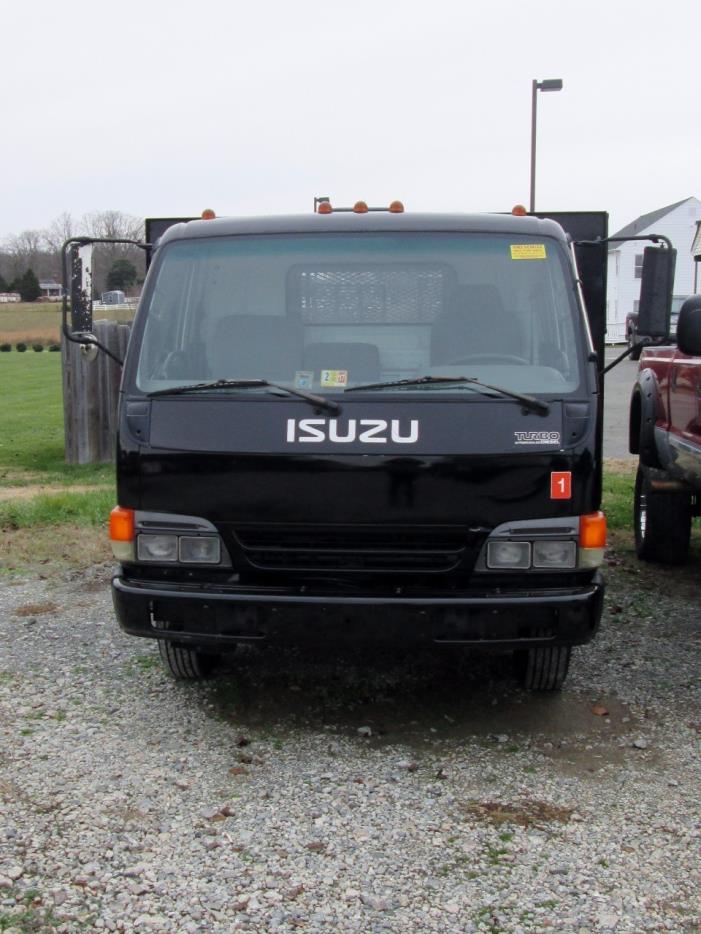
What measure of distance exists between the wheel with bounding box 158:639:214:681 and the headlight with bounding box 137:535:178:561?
678 millimetres

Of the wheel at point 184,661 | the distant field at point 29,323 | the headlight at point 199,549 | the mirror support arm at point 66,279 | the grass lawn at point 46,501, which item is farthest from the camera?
the distant field at point 29,323

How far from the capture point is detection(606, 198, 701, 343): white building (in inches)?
2132

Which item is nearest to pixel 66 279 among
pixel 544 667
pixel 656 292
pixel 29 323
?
pixel 656 292

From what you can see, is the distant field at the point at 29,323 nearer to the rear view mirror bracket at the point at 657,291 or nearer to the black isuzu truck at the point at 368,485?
the black isuzu truck at the point at 368,485

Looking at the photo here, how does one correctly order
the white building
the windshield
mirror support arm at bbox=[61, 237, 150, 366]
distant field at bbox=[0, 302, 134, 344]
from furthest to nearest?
the white building, distant field at bbox=[0, 302, 134, 344], mirror support arm at bbox=[61, 237, 150, 366], the windshield

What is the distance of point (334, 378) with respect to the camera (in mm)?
4391

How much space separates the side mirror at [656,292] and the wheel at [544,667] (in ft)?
4.87

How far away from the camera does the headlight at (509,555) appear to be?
415 centimetres

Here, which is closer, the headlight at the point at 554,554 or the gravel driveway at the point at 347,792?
the gravel driveway at the point at 347,792

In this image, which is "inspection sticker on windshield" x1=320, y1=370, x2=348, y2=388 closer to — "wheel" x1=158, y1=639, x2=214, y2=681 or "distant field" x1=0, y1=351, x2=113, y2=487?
"wheel" x1=158, y1=639, x2=214, y2=681

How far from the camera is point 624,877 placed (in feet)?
11.1

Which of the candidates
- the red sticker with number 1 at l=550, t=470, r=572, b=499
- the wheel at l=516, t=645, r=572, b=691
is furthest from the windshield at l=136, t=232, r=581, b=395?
the wheel at l=516, t=645, r=572, b=691

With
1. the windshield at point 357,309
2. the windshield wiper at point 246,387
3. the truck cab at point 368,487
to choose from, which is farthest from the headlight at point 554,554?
the windshield wiper at point 246,387

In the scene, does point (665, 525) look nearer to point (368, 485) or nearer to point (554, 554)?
point (554, 554)
